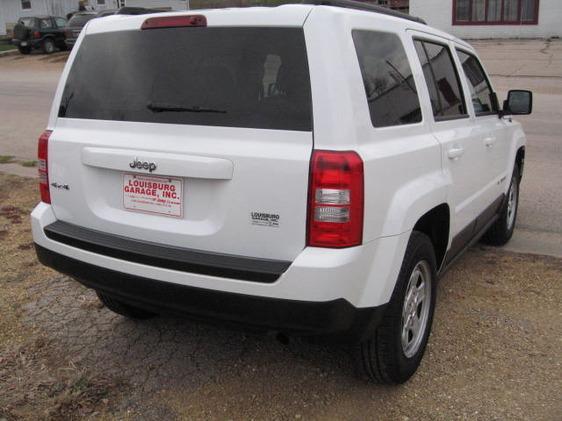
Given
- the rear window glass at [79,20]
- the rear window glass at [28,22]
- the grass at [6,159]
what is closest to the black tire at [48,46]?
the rear window glass at [28,22]

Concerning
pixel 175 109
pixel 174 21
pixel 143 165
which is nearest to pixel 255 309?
pixel 143 165

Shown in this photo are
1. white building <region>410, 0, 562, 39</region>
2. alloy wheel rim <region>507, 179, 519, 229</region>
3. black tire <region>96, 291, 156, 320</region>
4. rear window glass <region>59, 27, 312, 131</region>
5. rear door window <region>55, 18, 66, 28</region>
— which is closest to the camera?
rear window glass <region>59, 27, 312, 131</region>

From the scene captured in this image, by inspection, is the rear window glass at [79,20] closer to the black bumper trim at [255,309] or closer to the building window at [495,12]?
the building window at [495,12]

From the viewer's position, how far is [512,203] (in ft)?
17.8

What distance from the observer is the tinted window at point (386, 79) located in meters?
2.69

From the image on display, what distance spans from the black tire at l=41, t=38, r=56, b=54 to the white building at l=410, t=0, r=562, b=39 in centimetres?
1860

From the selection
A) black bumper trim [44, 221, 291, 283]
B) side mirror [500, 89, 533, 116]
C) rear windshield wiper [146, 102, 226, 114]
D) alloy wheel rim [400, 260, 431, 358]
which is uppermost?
rear windshield wiper [146, 102, 226, 114]

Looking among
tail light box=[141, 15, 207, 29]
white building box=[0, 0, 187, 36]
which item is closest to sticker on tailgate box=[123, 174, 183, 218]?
tail light box=[141, 15, 207, 29]

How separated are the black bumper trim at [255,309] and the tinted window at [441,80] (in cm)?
140

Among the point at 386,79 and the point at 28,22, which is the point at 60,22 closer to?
the point at 28,22

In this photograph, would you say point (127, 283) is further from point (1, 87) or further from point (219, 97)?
point (1, 87)

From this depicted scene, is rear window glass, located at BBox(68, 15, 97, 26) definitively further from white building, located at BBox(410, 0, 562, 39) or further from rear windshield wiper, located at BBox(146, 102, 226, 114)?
rear windshield wiper, located at BBox(146, 102, 226, 114)

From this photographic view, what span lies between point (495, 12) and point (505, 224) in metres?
28.0

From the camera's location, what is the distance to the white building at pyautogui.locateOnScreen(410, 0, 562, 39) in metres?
28.8
